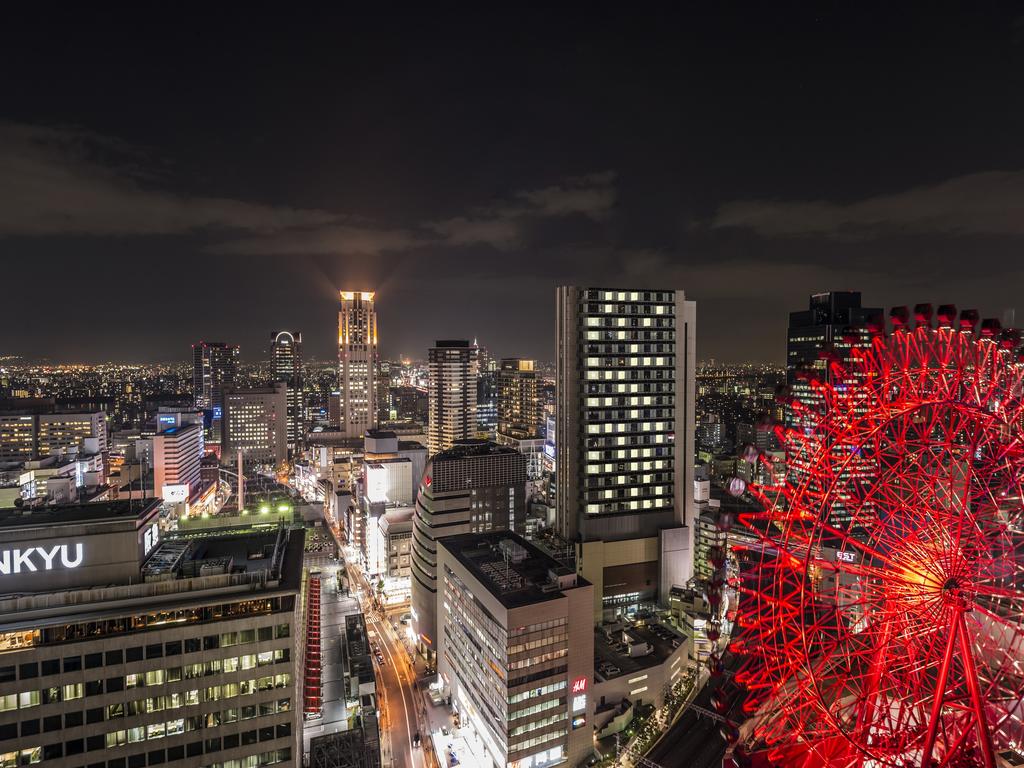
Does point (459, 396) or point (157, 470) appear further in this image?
point (459, 396)

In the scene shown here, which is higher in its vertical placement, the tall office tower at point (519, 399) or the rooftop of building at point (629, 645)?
the tall office tower at point (519, 399)

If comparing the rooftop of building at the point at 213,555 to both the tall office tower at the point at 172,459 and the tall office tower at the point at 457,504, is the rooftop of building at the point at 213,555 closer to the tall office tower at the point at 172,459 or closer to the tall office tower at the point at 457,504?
the tall office tower at the point at 457,504

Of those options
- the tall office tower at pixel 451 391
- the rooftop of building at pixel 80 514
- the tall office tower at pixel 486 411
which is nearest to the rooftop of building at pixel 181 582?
the rooftop of building at pixel 80 514

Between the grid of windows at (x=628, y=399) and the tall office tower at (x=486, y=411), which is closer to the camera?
the grid of windows at (x=628, y=399)

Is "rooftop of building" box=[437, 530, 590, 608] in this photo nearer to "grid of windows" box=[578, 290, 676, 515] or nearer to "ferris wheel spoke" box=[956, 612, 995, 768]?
"grid of windows" box=[578, 290, 676, 515]

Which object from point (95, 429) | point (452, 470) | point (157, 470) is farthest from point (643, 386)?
point (95, 429)

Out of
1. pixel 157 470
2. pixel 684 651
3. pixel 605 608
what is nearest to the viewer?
pixel 684 651

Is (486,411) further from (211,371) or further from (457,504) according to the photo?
(457,504)

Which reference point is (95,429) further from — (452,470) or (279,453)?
(452,470)
